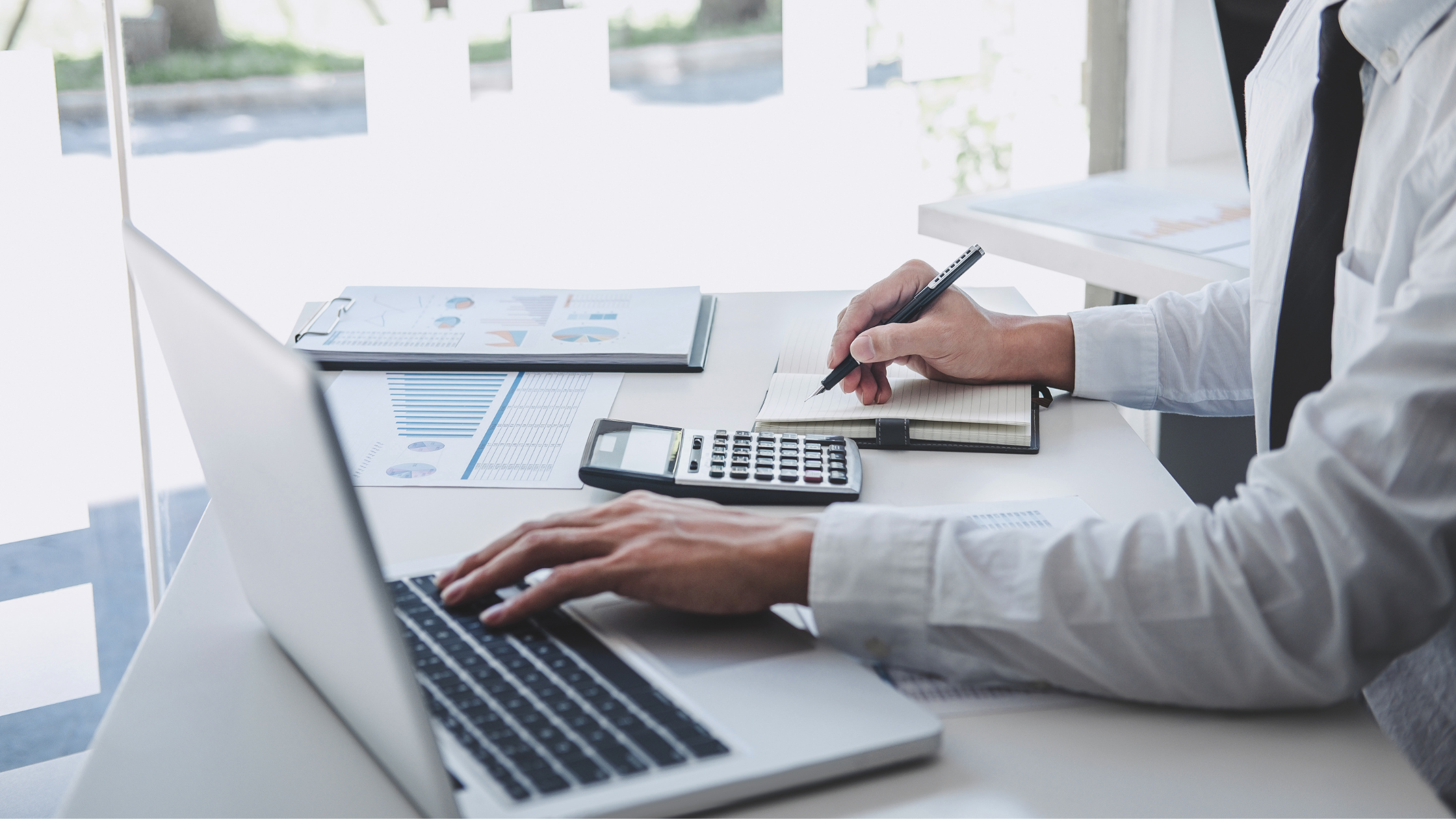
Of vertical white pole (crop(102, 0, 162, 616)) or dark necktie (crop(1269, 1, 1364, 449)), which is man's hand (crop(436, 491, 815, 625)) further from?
vertical white pole (crop(102, 0, 162, 616))

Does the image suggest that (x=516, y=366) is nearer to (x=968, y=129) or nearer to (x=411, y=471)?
(x=411, y=471)

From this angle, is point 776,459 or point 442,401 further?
point 442,401

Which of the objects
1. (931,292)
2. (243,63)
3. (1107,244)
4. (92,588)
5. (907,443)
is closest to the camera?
(907,443)

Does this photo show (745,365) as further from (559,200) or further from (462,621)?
(559,200)

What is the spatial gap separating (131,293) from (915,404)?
4.31 ft

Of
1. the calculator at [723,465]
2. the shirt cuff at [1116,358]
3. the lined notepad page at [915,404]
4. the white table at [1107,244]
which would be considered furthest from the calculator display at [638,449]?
the white table at [1107,244]

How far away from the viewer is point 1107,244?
1.56 meters

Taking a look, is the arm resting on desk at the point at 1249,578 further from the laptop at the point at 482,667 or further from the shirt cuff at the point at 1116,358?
the shirt cuff at the point at 1116,358

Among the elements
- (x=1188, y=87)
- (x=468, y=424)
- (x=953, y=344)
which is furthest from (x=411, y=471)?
(x=1188, y=87)

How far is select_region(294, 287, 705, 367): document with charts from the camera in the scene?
1.12 m

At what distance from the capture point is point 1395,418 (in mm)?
567

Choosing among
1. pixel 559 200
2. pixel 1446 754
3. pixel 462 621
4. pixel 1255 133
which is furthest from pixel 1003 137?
pixel 462 621

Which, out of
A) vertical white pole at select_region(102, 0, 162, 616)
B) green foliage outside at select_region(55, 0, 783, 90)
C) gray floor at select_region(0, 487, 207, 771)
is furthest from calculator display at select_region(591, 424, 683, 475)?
green foliage outside at select_region(55, 0, 783, 90)

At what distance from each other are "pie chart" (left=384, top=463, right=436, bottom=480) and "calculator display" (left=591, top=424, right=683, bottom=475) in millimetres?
133
